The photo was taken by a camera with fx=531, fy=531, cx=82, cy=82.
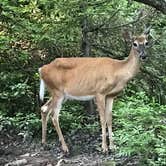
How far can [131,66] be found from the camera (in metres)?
8.30

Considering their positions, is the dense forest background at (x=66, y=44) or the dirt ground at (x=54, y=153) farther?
the dense forest background at (x=66, y=44)

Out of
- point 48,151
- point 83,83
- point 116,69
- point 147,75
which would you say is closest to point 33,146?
point 48,151

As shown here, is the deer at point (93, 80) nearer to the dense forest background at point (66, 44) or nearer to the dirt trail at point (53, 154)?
the dirt trail at point (53, 154)

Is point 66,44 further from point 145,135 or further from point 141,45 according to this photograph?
point 145,135

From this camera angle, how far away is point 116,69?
8.30 metres

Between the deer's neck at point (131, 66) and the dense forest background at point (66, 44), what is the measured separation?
613 mm

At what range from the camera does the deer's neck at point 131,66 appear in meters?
8.27

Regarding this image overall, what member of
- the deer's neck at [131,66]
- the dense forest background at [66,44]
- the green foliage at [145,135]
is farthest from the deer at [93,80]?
the green foliage at [145,135]

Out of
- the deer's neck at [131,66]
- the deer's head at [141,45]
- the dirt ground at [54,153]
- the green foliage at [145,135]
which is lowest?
the dirt ground at [54,153]

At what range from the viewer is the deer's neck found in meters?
8.27

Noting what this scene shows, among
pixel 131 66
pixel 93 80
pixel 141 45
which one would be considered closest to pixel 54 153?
pixel 93 80

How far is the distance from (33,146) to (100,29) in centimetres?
244

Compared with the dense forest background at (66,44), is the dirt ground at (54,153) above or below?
below

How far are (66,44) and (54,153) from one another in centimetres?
238
